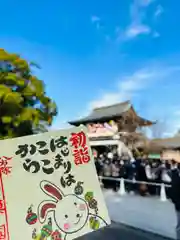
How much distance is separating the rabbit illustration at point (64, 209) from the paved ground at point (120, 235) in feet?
9.25

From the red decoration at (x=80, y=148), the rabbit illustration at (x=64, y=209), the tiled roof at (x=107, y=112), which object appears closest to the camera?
the rabbit illustration at (x=64, y=209)

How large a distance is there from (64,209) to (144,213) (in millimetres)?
5163

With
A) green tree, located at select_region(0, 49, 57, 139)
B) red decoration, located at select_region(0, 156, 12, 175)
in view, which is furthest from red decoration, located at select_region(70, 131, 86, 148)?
green tree, located at select_region(0, 49, 57, 139)

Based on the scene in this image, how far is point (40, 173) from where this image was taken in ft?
9.23

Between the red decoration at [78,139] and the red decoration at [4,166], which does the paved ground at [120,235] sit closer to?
the red decoration at [78,139]

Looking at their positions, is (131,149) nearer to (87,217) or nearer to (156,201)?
(156,201)

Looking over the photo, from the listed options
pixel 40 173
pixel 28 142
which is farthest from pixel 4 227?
pixel 28 142

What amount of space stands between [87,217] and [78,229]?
0.50ft

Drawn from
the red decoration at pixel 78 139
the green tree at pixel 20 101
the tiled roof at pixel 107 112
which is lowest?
the red decoration at pixel 78 139

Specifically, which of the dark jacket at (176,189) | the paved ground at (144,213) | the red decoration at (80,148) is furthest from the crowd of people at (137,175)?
the red decoration at (80,148)

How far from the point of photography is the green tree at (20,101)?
26.5ft

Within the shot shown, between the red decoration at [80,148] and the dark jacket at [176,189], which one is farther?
the dark jacket at [176,189]

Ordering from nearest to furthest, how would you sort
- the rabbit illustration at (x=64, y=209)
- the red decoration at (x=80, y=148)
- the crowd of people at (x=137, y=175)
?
the rabbit illustration at (x=64, y=209) < the red decoration at (x=80, y=148) < the crowd of people at (x=137, y=175)

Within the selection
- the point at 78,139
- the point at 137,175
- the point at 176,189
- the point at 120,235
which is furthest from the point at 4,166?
the point at 137,175
